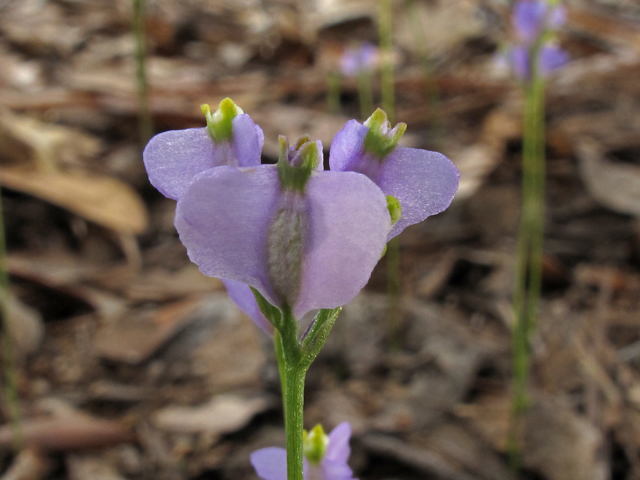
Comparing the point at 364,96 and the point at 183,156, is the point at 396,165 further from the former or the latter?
the point at 364,96

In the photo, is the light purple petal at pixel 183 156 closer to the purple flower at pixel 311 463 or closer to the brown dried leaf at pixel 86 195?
the purple flower at pixel 311 463

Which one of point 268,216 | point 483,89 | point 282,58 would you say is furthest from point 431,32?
point 268,216

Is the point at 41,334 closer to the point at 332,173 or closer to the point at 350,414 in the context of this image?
the point at 350,414

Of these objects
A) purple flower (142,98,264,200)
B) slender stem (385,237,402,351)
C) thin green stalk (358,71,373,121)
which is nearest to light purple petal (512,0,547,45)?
slender stem (385,237,402,351)

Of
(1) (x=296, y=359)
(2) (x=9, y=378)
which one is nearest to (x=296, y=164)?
(1) (x=296, y=359)

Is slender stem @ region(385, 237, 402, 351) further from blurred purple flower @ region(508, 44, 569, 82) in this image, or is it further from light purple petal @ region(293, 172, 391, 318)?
light purple petal @ region(293, 172, 391, 318)
